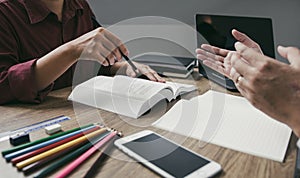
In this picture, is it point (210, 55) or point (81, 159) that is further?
point (210, 55)

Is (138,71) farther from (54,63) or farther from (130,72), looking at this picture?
(54,63)

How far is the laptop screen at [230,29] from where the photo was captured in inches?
42.9

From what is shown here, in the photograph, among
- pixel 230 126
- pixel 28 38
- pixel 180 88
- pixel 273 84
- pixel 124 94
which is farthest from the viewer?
pixel 28 38

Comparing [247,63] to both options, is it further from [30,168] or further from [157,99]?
[30,168]

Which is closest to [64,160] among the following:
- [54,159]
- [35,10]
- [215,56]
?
[54,159]

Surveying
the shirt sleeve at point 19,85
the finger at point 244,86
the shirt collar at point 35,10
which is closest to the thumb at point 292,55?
the finger at point 244,86

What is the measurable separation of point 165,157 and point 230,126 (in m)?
0.24

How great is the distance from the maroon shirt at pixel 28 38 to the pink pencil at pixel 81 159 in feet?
1.29

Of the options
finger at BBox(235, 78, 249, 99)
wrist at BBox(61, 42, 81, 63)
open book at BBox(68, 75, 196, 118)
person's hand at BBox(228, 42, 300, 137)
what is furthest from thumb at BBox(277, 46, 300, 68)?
wrist at BBox(61, 42, 81, 63)

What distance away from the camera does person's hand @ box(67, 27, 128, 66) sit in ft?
3.14

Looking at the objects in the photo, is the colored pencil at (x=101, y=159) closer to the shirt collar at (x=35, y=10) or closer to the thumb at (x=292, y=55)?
the thumb at (x=292, y=55)

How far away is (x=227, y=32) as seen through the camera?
1.19 metres

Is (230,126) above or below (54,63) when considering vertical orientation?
below

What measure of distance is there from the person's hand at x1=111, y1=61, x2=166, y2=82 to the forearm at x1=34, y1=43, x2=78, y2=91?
0.29 m
